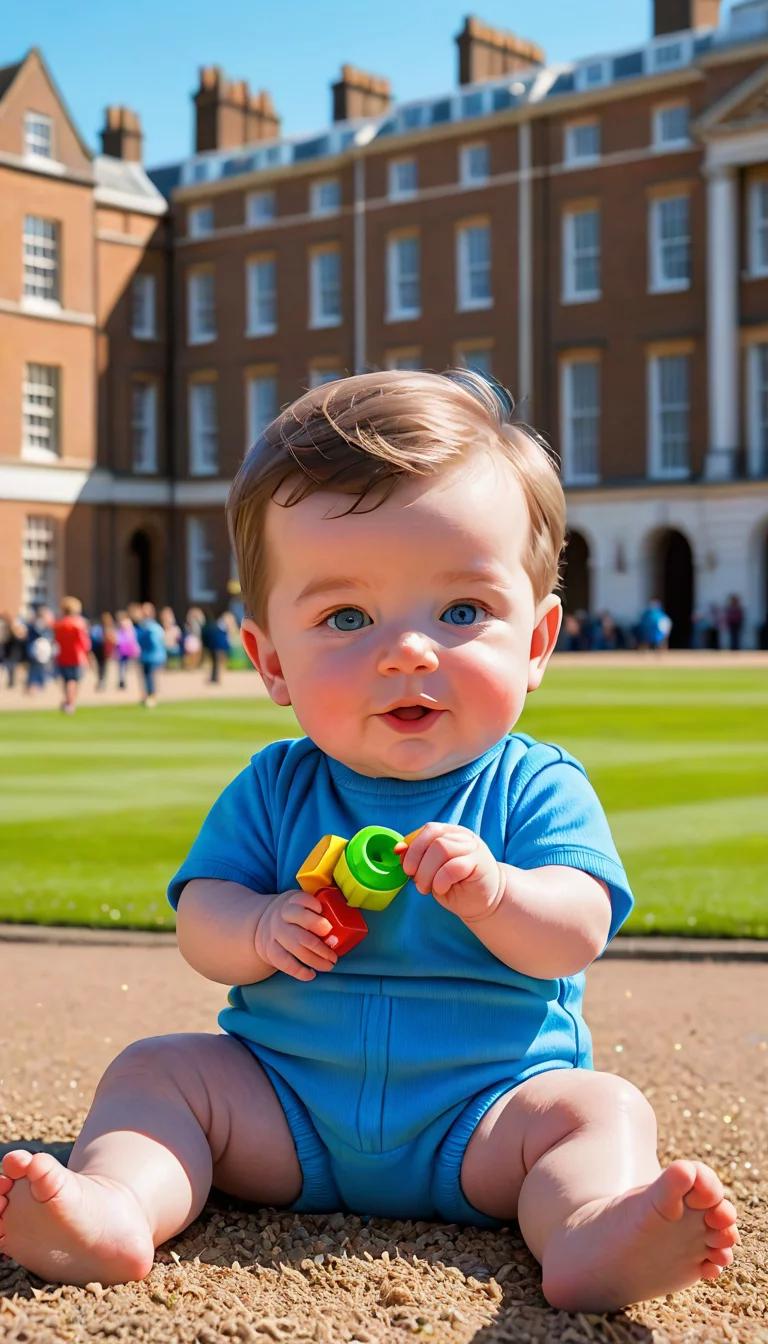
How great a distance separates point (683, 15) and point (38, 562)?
21576 millimetres

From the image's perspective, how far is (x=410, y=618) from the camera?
2.54m

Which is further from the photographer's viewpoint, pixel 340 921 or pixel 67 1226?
pixel 340 921

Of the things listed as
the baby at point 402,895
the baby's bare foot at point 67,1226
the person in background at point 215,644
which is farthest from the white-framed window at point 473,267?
the baby's bare foot at point 67,1226

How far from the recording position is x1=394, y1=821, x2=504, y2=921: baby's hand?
7.72ft

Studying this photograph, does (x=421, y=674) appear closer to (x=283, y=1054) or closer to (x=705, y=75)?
(x=283, y=1054)

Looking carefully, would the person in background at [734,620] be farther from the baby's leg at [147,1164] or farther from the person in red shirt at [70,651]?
the baby's leg at [147,1164]

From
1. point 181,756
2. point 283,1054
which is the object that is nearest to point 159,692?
point 181,756

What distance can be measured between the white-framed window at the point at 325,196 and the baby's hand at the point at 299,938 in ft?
148

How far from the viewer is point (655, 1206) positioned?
214 centimetres

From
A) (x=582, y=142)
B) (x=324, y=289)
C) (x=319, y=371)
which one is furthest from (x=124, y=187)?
(x=582, y=142)

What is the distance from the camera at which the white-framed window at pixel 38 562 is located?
4450 centimetres

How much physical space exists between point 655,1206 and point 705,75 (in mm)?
39392

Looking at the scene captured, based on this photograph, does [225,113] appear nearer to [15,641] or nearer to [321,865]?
[15,641]

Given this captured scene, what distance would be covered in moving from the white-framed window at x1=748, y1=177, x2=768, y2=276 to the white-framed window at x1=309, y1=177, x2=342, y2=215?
12.3 m
